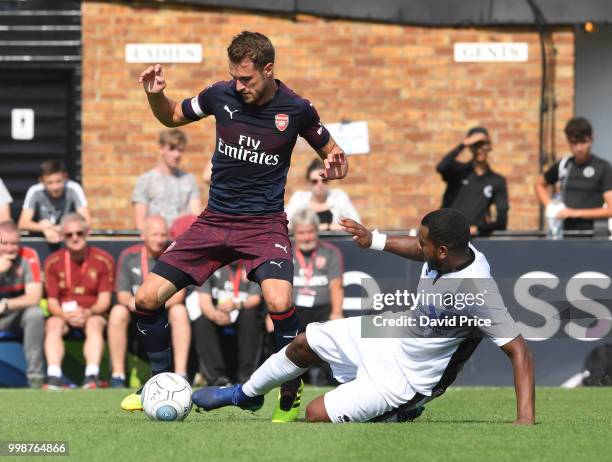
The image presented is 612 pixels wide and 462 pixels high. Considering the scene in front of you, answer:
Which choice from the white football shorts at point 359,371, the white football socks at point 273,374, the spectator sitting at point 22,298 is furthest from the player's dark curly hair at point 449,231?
the spectator sitting at point 22,298

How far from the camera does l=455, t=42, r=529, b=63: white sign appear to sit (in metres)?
16.4

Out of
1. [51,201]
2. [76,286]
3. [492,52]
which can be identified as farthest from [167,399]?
[492,52]

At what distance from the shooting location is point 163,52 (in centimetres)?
1658

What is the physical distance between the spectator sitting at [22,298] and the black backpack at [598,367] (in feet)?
16.9

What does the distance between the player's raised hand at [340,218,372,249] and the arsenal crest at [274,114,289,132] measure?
1.02 meters

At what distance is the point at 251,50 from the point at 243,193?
952 millimetres

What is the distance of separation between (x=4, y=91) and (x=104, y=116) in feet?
4.18

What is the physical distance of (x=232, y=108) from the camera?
865 cm

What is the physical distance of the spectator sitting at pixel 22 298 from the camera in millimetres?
12852

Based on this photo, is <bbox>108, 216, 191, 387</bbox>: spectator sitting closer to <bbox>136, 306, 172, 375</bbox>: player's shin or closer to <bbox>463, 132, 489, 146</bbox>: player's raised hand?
<bbox>463, 132, 489, 146</bbox>: player's raised hand

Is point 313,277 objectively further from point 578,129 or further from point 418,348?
point 418,348

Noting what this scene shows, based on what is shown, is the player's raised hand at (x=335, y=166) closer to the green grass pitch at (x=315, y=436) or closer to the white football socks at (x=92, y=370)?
the green grass pitch at (x=315, y=436)

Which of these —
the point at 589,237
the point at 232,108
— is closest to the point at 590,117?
the point at 589,237

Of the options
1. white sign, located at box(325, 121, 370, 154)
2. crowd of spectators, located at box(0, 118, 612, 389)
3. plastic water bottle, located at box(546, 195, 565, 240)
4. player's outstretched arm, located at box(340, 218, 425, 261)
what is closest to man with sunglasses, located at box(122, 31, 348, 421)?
player's outstretched arm, located at box(340, 218, 425, 261)
